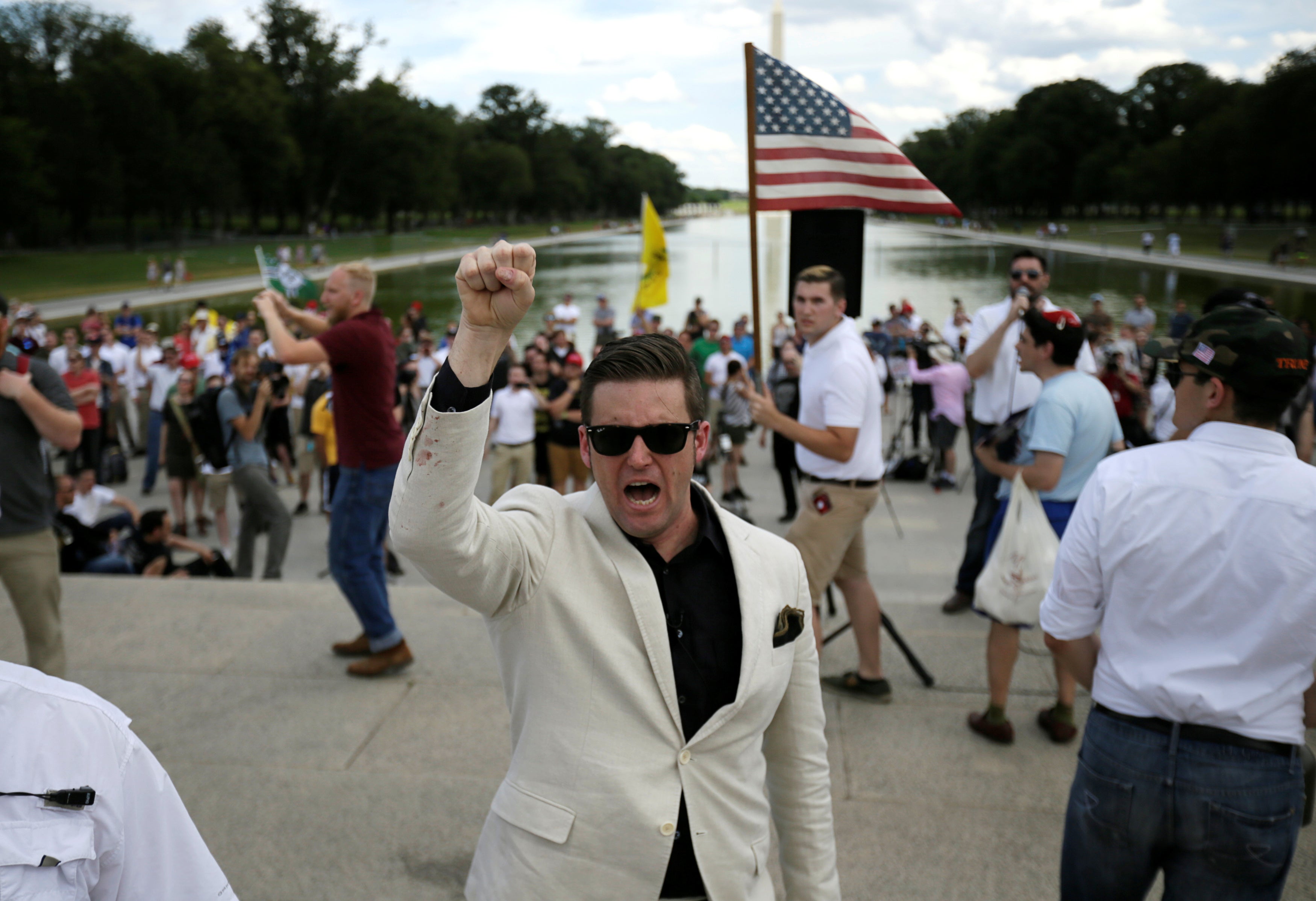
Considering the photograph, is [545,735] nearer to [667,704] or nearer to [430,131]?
[667,704]

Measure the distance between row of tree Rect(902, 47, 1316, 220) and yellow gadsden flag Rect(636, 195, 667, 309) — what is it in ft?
232

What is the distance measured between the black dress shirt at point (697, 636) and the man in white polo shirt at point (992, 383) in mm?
4386

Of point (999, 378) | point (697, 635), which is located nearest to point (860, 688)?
point (999, 378)

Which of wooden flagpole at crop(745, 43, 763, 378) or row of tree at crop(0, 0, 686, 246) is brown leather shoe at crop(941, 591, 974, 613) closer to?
wooden flagpole at crop(745, 43, 763, 378)

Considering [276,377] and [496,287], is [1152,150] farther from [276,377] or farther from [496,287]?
[496,287]

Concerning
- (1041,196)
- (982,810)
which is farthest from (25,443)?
(1041,196)

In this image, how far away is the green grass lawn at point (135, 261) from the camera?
4184 cm

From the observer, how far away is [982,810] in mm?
3695

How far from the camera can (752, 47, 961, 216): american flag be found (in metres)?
4.79

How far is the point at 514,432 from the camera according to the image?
10.6 m

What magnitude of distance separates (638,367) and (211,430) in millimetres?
7886

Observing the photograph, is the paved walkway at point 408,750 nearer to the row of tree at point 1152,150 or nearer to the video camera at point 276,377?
the video camera at point 276,377

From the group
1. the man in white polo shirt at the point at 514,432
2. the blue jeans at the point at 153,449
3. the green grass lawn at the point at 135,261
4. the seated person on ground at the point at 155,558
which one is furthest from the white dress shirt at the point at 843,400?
the green grass lawn at the point at 135,261

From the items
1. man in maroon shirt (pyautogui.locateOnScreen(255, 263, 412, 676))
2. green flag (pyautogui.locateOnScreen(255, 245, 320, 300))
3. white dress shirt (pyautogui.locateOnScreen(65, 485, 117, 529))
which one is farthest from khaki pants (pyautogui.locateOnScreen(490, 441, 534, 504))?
green flag (pyautogui.locateOnScreen(255, 245, 320, 300))
